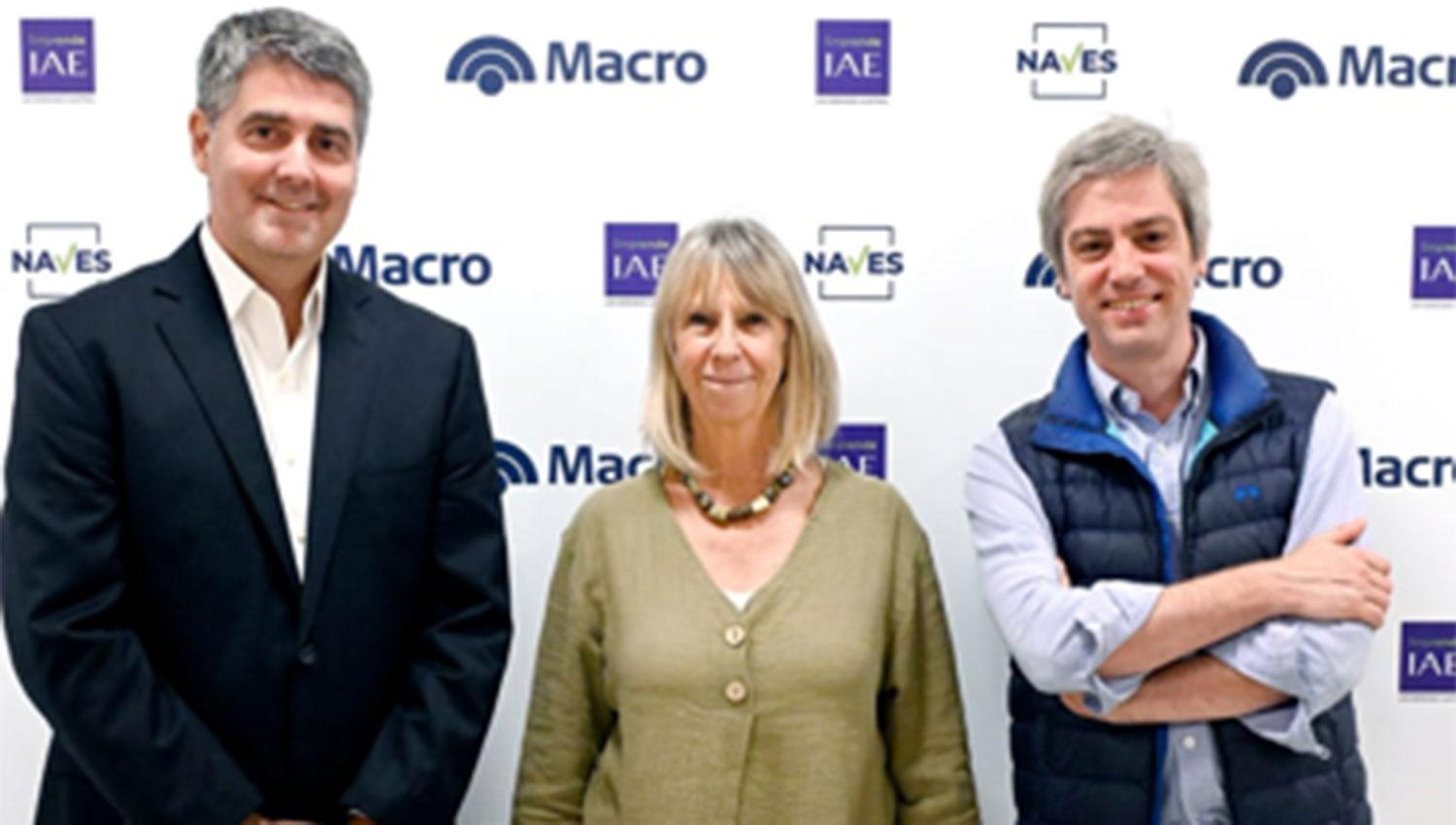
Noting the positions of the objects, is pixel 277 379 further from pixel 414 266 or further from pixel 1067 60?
pixel 1067 60

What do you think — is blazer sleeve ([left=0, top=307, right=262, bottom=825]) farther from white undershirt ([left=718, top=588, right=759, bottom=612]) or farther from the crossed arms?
the crossed arms

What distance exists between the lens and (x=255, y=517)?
75.5 inches

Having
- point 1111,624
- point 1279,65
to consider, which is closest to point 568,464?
point 1111,624

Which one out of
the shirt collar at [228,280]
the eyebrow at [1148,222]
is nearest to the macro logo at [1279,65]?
the eyebrow at [1148,222]

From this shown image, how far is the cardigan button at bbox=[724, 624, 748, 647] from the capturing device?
2.11 meters

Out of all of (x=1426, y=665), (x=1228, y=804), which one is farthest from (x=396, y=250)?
(x=1426, y=665)

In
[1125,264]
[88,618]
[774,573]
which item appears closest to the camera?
[88,618]

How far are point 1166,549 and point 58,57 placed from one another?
2151 mm

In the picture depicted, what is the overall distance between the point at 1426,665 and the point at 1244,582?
100 cm

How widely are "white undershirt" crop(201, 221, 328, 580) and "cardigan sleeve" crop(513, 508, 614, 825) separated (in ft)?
1.48

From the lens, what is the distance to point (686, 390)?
2234mm

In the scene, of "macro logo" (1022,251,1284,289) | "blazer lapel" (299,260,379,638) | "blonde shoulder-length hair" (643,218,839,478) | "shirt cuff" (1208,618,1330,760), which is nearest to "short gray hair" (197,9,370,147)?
"blazer lapel" (299,260,379,638)

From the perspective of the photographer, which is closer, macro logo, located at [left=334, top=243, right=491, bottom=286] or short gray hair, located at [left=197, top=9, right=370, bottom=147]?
short gray hair, located at [left=197, top=9, right=370, bottom=147]

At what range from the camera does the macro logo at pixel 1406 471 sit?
2.70 meters
